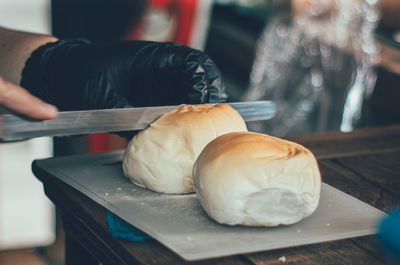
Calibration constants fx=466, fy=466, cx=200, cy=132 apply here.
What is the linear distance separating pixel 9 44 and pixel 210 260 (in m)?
0.97

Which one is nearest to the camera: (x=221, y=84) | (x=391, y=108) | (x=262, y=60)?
(x=221, y=84)

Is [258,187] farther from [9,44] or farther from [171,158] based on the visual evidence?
[9,44]

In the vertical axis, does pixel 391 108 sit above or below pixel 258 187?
below

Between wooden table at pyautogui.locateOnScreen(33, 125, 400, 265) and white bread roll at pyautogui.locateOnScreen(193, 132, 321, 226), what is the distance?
69 mm

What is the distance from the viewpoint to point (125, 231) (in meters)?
0.77

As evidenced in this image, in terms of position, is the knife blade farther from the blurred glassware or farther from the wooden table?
the blurred glassware

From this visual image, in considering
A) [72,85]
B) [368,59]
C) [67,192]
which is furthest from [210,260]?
[368,59]

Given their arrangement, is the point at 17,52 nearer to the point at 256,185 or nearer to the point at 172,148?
the point at 172,148

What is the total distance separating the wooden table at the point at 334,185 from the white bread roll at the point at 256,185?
7 centimetres

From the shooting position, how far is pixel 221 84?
1.15 meters

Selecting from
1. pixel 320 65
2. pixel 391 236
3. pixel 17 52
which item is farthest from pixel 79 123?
pixel 320 65

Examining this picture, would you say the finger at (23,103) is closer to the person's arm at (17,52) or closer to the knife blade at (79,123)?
the knife blade at (79,123)

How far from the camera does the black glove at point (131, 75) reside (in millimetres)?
1104

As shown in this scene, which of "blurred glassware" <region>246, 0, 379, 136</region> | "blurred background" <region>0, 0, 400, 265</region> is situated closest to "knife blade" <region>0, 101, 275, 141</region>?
"blurred background" <region>0, 0, 400, 265</region>
